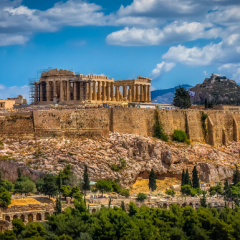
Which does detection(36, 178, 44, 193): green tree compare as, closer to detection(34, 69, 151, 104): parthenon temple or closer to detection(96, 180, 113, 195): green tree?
detection(96, 180, 113, 195): green tree

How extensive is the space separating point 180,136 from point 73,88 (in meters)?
16.9

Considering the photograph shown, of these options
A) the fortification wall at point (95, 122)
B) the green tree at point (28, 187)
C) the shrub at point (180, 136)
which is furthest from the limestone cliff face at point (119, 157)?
the green tree at point (28, 187)

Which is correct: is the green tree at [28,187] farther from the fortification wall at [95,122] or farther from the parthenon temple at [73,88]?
the parthenon temple at [73,88]

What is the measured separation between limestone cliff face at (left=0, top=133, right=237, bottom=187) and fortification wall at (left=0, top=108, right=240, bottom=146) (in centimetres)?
145

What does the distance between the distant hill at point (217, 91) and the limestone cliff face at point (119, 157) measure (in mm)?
39649

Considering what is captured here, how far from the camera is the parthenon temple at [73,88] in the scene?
4106 inches

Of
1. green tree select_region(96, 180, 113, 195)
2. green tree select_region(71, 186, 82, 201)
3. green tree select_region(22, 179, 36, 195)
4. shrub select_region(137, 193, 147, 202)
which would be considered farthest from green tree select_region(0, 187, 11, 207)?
shrub select_region(137, 193, 147, 202)

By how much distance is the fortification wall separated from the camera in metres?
92.8

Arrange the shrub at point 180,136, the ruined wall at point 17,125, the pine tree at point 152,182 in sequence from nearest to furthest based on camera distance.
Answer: the pine tree at point 152,182
the ruined wall at point 17,125
the shrub at point 180,136

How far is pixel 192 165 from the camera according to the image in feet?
322

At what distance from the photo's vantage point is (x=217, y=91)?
147 metres

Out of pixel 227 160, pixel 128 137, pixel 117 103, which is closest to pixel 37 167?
pixel 128 137

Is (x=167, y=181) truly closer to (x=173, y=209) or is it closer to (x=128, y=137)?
(x=128, y=137)

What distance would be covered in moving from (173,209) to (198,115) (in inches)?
1157
